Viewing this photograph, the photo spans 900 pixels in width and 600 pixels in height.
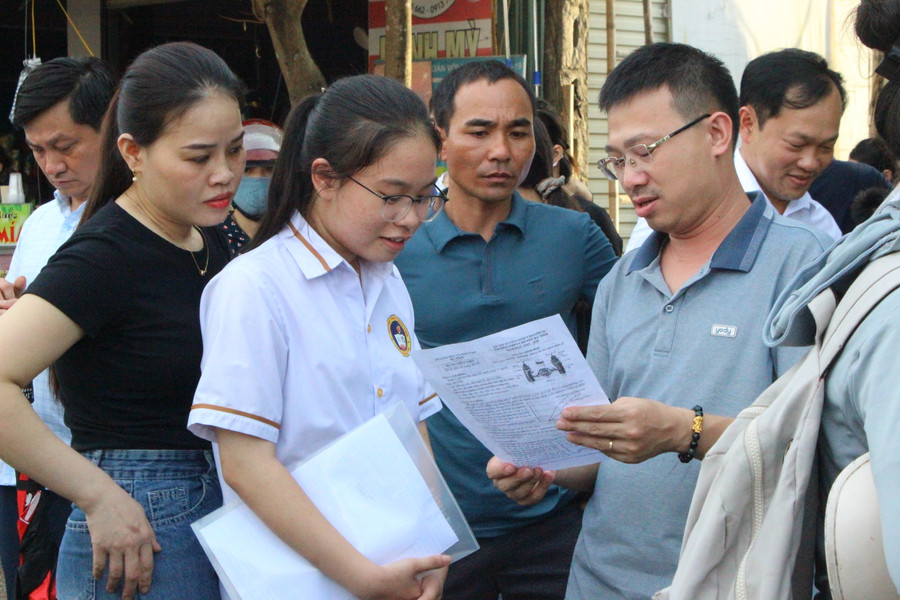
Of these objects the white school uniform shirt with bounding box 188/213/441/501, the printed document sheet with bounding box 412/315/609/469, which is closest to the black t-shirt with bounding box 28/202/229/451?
the white school uniform shirt with bounding box 188/213/441/501

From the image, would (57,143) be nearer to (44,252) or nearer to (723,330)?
(44,252)

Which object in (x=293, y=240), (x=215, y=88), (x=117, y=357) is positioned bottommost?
(x=117, y=357)

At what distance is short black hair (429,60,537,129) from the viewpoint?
10.0 ft

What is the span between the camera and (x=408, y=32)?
6.36 meters

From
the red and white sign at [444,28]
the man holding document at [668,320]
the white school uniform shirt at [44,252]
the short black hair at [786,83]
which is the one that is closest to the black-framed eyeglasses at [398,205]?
the man holding document at [668,320]

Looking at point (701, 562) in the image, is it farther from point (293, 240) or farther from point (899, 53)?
point (293, 240)

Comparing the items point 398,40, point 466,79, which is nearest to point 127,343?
point 466,79

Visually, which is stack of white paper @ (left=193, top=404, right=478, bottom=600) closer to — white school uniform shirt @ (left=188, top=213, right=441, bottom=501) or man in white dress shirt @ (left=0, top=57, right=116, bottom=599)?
white school uniform shirt @ (left=188, top=213, right=441, bottom=501)

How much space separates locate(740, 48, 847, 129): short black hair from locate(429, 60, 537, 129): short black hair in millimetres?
1111

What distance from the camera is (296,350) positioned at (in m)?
1.93

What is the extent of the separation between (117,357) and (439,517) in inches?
30.9

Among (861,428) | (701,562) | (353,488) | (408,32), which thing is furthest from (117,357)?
(408,32)

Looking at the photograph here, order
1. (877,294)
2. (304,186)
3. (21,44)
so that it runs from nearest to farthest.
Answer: (877,294), (304,186), (21,44)

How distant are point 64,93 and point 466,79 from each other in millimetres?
1294
